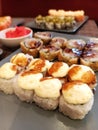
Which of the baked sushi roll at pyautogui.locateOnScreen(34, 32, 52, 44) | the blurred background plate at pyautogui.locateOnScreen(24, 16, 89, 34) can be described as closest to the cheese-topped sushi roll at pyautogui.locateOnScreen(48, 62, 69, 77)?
the baked sushi roll at pyautogui.locateOnScreen(34, 32, 52, 44)

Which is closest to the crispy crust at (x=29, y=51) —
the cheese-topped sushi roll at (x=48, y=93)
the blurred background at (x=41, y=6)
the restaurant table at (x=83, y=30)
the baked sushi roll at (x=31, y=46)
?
the baked sushi roll at (x=31, y=46)

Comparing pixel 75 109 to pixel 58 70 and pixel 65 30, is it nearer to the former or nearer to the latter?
pixel 58 70

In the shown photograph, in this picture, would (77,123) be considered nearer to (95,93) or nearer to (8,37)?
(95,93)

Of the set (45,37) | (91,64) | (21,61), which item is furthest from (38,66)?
(45,37)

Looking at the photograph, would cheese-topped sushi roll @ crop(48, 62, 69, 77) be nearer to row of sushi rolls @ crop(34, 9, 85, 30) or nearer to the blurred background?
row of sushi rolls @ crop(34, 9, 85, 30)

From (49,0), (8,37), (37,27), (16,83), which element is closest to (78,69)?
(16,83)

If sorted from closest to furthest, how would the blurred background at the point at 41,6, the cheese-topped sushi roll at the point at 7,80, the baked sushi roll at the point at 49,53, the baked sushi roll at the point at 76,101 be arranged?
the baked sushi roll at the point at 76,101
the cheese-topped sushi roll at the point at 7,80
the baked sushi roll at the point at 49,53
the blurred background at the point at 41,6

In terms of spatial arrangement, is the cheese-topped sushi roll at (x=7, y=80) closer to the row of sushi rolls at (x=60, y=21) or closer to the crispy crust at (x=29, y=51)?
the crispy crust at (x=29, y=51)
